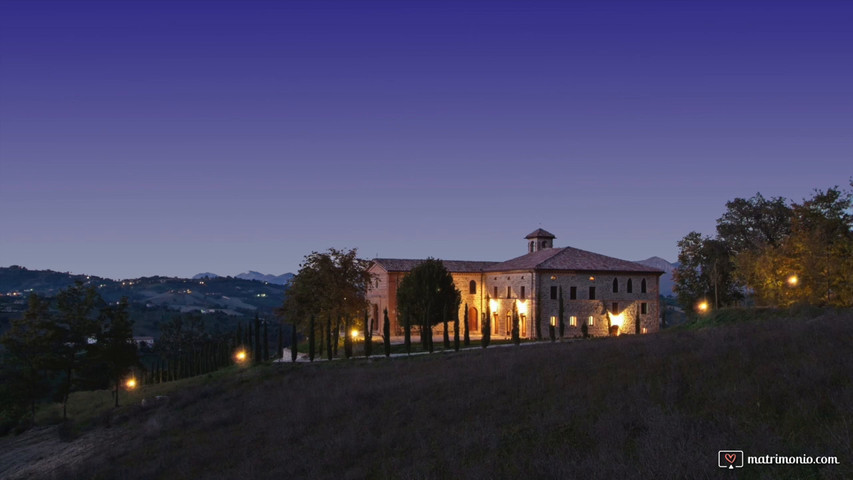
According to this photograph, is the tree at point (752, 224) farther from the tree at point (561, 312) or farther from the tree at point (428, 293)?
the tree at point (428, 293)

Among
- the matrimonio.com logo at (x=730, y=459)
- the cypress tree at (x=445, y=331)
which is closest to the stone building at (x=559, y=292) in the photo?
the cypress tree at (x=445, y=331)

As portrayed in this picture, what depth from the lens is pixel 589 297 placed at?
59.4 m

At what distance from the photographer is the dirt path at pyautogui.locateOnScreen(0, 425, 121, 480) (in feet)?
87.6

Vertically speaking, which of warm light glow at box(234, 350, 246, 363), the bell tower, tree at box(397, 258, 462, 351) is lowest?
warm light glow at box(234, 350, 246, 363)

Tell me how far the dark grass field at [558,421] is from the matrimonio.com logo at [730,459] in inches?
4.3

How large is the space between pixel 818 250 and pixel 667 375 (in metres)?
32.9

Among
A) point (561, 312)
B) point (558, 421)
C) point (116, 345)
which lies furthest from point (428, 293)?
point (558, 421)

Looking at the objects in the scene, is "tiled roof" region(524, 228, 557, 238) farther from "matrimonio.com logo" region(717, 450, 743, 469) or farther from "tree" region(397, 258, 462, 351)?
"matrimonio.com logo" region(717, 450, 743, 469)

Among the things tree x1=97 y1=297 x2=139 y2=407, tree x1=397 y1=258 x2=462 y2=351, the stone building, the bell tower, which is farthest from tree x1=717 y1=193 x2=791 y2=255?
tree x1=97 y1=297 x2=139 y2=407

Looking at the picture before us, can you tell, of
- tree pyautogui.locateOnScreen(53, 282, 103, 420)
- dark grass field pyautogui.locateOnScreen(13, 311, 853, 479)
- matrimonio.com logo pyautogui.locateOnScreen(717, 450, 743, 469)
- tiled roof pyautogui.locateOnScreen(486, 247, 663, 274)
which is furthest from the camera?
tiled roof pyautogui.locateOnScreen(486, 247, 663, 274)

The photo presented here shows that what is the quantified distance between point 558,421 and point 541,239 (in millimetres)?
59261

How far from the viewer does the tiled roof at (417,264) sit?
65.1 meters

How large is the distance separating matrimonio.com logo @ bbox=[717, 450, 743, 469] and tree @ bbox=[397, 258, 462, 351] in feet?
151

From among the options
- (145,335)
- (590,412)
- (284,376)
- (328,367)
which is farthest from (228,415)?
(145,335)
